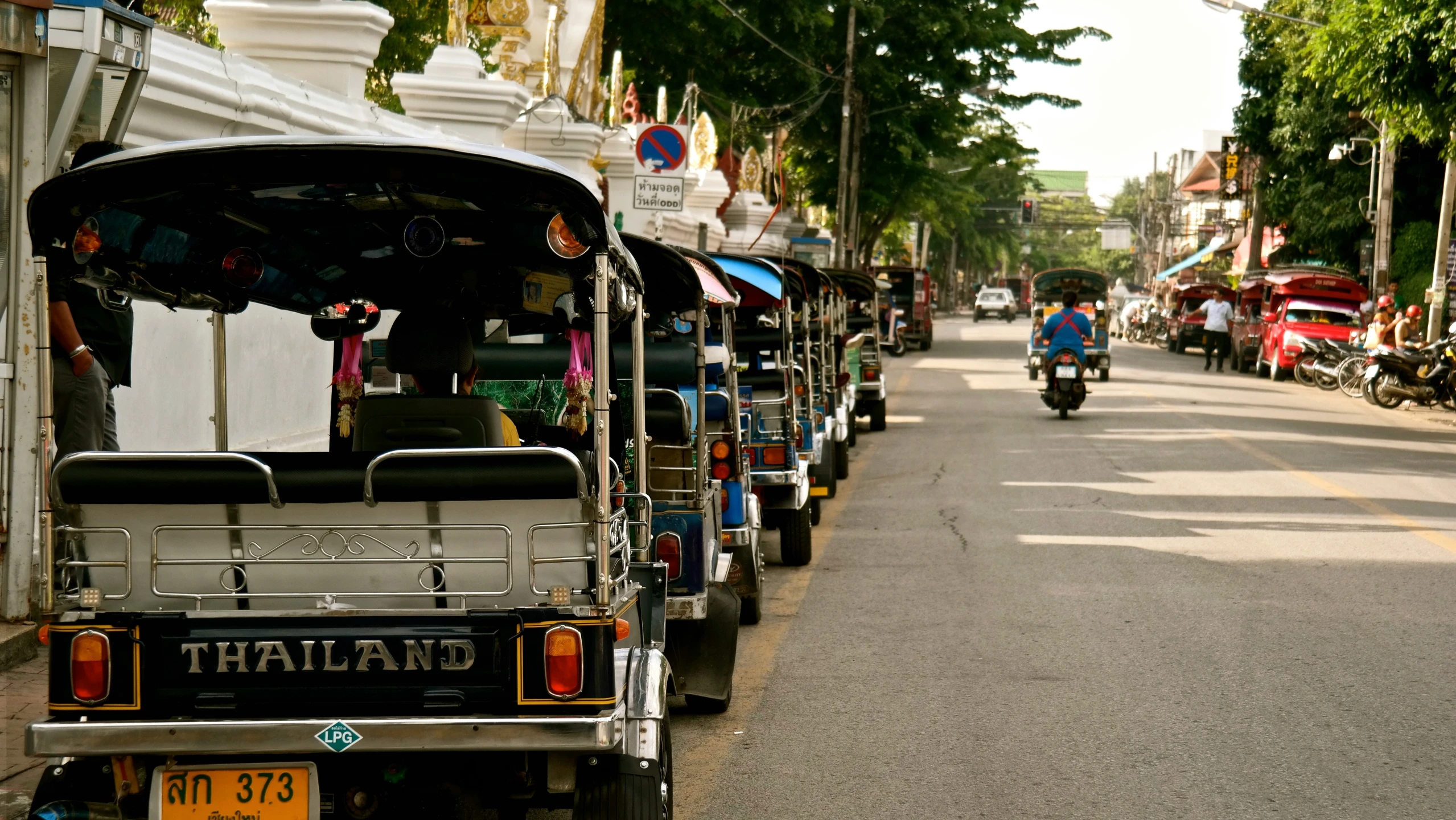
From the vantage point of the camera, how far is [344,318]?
20.4 ft

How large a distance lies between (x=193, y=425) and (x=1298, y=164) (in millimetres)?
34923

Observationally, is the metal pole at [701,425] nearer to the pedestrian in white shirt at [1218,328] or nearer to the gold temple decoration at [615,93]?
the gold temple decoration at [615,93]

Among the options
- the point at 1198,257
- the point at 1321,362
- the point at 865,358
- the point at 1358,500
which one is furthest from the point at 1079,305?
the point at 1198,257

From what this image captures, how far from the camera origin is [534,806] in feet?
14.6

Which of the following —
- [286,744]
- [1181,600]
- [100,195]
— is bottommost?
[1181,600]

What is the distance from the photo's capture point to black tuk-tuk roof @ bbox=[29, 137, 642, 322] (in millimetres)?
4172

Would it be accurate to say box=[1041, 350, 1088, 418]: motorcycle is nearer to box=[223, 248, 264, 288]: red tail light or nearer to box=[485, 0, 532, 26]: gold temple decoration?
box=[485, 0, 532, 26]: gold temple decoration

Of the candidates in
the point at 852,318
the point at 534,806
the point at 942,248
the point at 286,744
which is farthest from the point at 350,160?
the point at 942,248

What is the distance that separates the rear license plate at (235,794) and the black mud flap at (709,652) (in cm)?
265

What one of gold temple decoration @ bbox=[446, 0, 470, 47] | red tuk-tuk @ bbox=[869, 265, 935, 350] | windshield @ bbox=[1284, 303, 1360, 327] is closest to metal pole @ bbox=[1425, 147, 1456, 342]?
windshield @ bbox=[1284, 303, 1360, 327]

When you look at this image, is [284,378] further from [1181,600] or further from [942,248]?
[942,248]

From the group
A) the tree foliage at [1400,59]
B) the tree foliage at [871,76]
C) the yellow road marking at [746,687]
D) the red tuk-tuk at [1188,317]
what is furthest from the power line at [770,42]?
the yellow road marking at [746,687]

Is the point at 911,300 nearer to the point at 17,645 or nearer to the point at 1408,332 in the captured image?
the point at 1408,332

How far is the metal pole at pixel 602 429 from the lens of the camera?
4.14 m
